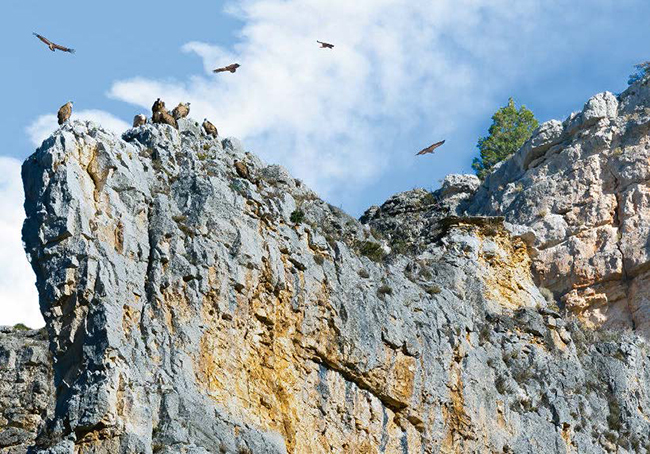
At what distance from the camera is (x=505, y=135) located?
77.6m

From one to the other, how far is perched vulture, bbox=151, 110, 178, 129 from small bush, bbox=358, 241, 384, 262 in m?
6.42

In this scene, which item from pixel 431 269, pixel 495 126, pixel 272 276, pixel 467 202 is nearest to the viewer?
pixel 272 276

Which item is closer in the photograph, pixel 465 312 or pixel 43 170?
pixel 43 170

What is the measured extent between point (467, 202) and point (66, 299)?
29.6 metres

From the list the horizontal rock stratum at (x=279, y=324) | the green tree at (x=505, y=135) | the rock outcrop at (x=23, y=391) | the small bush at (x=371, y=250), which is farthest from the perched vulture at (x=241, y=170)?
the green tree at (x=505, y=135)

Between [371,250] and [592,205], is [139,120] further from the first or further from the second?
[592,205]

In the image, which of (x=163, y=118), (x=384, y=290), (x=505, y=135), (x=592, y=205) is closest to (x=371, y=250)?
(x=384, y=290)

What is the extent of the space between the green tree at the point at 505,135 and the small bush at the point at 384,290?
108 ft

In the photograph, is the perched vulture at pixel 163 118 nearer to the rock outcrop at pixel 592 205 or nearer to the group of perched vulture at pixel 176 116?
the group of perched vulture at pixel 176 116

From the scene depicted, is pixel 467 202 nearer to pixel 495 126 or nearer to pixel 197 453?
pixel 495 126

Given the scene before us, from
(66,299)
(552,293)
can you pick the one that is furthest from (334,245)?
(552,293)

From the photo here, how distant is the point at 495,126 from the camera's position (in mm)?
78125

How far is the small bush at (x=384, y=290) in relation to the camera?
4309cm

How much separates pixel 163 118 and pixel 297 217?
15.1 ft
